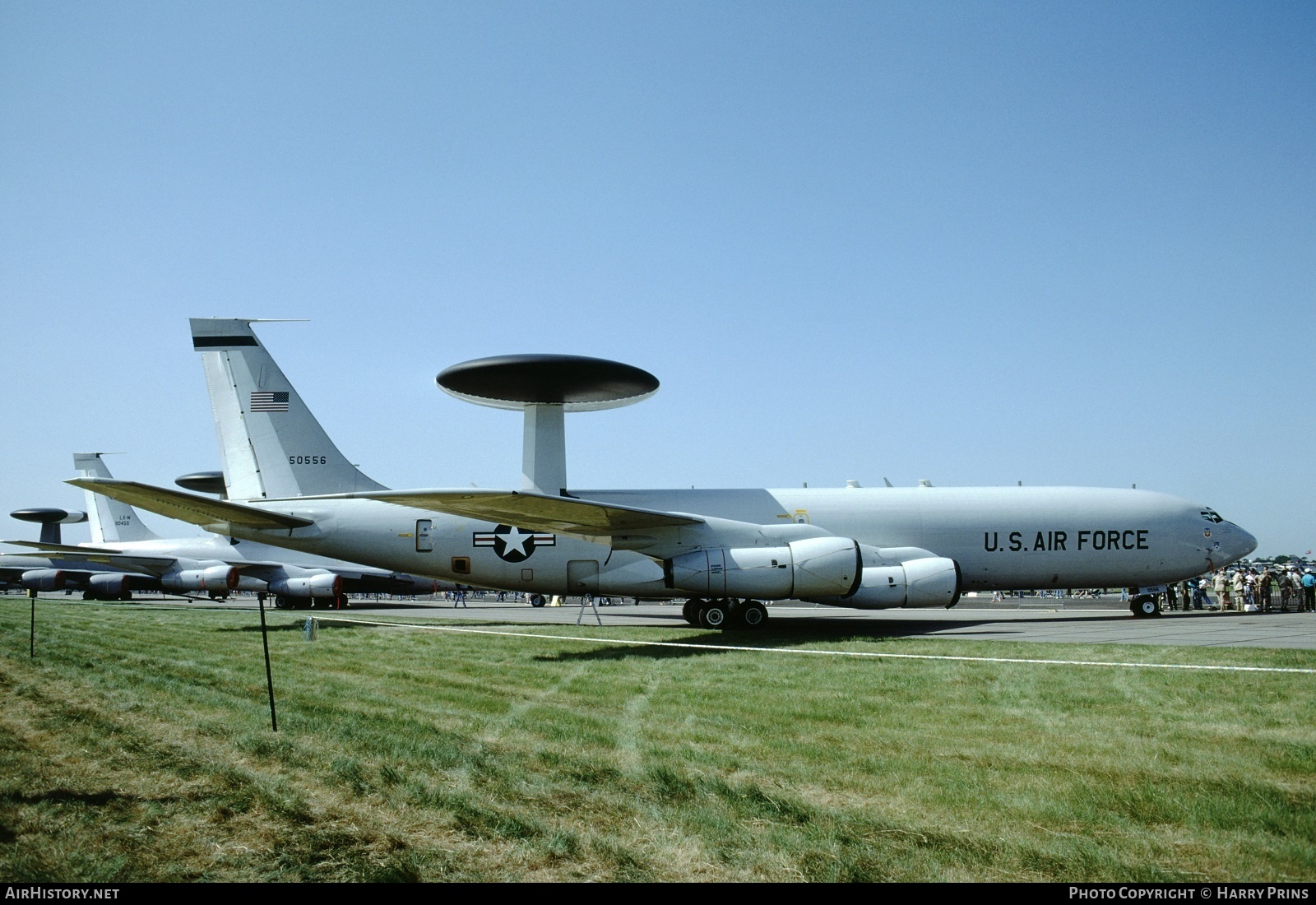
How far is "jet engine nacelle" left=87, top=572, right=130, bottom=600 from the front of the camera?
43469mm

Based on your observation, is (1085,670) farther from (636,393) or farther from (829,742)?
(636,393)

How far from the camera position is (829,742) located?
6.11 metres

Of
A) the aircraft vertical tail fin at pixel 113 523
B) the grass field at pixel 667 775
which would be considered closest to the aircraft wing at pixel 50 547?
the aircraft vertical tail fin at pixel 113 523

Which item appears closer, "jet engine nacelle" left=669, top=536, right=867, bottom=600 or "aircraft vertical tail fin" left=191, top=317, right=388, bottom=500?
"jet engine nacelle" left=669, top=536, right=867, bottom=600

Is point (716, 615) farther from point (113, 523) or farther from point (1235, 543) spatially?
point (113, 523)

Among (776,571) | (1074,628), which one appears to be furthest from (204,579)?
(1074,628)

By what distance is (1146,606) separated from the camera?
22125 mm

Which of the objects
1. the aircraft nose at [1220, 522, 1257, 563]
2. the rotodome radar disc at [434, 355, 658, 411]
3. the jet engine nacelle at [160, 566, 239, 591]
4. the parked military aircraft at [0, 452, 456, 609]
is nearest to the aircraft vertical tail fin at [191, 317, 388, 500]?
the rotodome radar disc at [434, 355, 658, 411]

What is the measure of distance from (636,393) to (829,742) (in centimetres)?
1572

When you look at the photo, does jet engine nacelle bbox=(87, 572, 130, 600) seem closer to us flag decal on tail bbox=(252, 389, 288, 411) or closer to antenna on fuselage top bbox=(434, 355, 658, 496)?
us flag decal on tail bbox=(252, 389, 288, 411)

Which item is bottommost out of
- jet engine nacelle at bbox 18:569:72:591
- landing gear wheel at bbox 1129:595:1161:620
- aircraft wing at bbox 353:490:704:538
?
jet engine nacelle at bbox 18:569:72:591

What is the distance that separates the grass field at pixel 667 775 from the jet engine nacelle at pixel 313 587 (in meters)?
22.8

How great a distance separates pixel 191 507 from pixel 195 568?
25.2 meters

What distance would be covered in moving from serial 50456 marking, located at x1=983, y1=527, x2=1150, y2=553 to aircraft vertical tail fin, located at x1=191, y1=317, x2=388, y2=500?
16.2 meters
